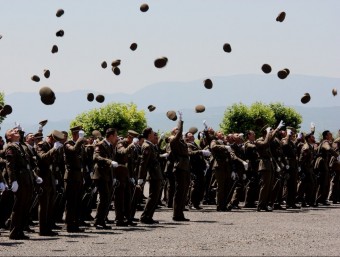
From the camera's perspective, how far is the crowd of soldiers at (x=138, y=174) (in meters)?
14.3

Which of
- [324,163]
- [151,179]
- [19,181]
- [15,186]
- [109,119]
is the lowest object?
[15,186]

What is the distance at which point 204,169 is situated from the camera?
868 inches

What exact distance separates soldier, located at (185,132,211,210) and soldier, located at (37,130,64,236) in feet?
22.3

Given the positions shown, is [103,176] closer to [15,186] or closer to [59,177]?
[59,177]

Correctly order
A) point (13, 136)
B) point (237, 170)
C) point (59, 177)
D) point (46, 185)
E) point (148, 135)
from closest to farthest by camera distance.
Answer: point (13, 136) → point (46, 185) → point (59, 177) → point (148, 135) → point (237, 170)

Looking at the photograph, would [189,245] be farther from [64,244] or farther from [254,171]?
[254,171]

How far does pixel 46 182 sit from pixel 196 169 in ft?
26.6

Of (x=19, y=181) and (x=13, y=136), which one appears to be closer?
(x=19, y=181)

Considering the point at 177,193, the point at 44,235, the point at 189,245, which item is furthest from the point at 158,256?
the point at 177,193

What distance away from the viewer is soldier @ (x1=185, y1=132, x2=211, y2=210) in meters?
21.1

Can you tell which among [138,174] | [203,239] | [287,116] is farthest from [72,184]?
[287,116]

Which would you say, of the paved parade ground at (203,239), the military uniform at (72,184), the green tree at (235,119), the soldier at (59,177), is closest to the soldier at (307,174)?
the paved parade ground at (203,239)

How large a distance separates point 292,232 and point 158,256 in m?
4.28

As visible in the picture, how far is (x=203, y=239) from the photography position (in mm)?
13445
